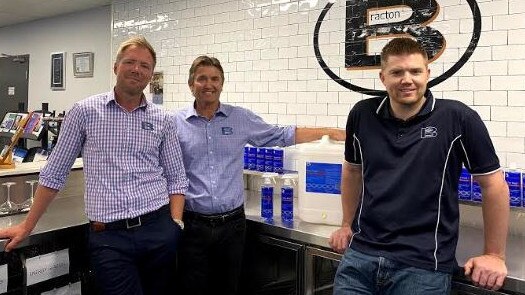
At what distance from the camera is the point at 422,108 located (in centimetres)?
168

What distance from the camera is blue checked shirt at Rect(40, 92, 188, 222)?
6.27 feet

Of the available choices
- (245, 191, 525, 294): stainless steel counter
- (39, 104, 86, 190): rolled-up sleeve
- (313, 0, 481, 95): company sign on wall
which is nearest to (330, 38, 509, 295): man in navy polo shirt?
(245, 191, 525, 294): stainless steel counter

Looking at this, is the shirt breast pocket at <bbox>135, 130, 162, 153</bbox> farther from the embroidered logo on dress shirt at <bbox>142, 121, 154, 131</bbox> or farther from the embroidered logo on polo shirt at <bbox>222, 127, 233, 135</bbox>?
the embroidered logo on polo shirt at <bbox>222, 127, 233, 135</bbox>

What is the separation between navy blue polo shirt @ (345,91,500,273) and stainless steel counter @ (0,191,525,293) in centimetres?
46

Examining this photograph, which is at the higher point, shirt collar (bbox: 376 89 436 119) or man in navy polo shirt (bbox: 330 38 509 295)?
shirt collar (bbox: 376 89 436 119)

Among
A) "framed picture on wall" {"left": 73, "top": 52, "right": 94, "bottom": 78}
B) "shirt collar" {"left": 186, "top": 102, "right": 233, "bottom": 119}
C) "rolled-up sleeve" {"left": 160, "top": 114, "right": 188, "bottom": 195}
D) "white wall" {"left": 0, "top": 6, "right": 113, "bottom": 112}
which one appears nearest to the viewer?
"rolled-up sleeve" {"left": 160, "top": 114, "right": 188, "bottom": 195}

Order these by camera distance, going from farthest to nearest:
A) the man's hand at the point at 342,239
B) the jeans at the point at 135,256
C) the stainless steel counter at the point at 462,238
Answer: the man's hand at the point at 342,239 < the jeans at the point at 135,256 < the stainless steel counter at the point at 462,238

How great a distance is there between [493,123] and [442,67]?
0.45 meters

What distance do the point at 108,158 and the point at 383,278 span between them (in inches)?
49.5

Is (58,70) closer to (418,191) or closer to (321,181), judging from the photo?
(321,181)

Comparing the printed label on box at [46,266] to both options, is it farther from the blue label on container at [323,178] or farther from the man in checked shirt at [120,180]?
→ the blue label on container at [323,178]

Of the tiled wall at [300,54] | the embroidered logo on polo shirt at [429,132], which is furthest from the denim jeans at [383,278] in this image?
the tiled wall at [300,54]

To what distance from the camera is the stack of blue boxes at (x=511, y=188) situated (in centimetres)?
223

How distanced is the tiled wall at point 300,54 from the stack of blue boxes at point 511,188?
247 mm
